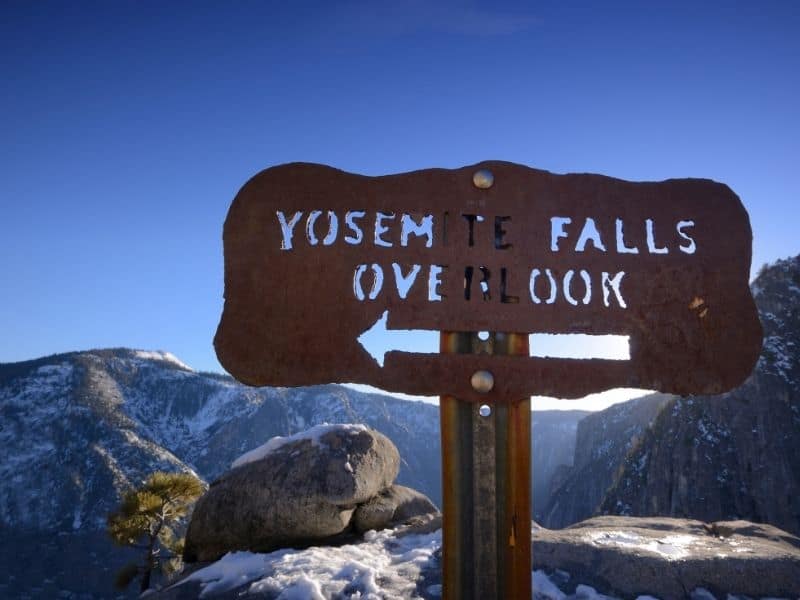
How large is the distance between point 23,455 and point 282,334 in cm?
9160

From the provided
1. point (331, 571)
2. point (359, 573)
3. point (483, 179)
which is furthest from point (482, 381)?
point (331, 571)

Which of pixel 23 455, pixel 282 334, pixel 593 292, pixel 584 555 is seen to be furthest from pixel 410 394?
pixel 23 455

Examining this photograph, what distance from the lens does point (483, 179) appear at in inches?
118

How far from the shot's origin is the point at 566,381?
2930mm

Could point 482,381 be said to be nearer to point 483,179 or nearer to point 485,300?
point 485,300

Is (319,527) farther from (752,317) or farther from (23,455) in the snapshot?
(23,455)

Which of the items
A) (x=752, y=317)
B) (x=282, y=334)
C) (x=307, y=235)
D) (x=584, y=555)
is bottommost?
(x=584, y=555)

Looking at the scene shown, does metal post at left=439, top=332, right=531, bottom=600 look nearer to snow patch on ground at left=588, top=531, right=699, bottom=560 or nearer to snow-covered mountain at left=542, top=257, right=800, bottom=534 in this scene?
snow patch on ground at left=588, top=531, right=699, bottom=560

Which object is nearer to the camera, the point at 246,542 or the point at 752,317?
the point at 752,317

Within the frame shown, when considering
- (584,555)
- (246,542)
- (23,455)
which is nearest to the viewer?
(584,555)

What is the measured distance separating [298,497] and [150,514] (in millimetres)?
8478

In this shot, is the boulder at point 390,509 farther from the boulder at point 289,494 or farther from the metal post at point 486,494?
the metal post at point 486,494

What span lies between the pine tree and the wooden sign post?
528 inches

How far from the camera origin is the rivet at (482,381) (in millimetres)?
2836
